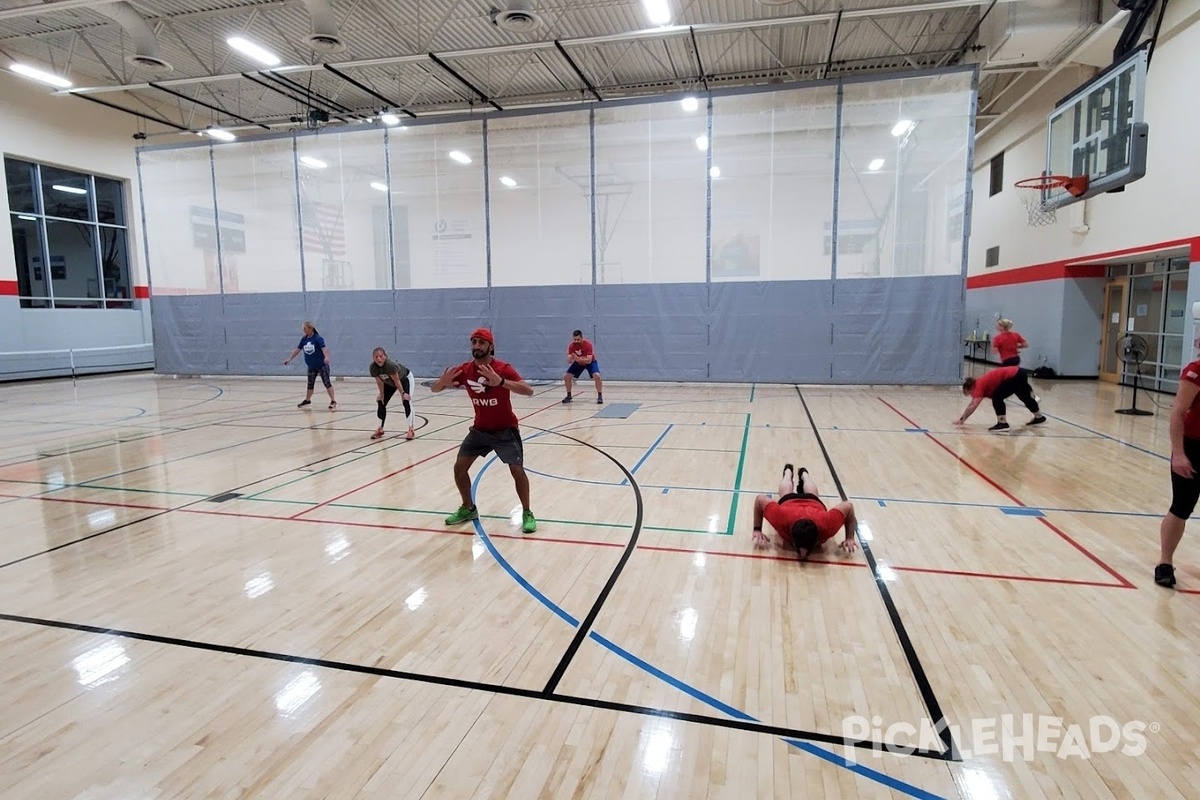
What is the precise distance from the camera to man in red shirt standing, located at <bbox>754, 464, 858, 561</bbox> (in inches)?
175

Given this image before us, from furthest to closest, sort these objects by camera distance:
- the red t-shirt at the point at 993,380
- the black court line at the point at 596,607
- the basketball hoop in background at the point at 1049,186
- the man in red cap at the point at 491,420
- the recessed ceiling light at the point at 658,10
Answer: the recessed ceiling light at the point at 658,10, the basketball hoop in background at the point at 1049,186, the red t-shirt at the point at 993,380, the man in red cap at the point at 491,420, the black court line at the point at 596,607

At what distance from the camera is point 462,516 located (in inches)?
217

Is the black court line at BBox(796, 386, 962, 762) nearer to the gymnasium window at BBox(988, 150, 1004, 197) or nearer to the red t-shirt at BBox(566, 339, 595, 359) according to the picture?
the red t-shirt at BBox(566, 339, 595, 359)

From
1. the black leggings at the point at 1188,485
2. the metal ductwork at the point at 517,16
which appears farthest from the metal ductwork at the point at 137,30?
the black leggings at the point at 1188,485

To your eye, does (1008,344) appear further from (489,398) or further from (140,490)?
(140,490)

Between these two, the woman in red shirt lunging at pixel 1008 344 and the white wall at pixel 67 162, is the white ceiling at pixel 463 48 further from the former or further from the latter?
the woman in red shirt lunging at pixel 1008 344

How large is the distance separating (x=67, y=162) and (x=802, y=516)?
23089mm

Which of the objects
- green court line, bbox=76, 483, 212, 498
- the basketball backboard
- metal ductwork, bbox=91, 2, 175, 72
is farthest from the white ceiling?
green court line, bbox=76, 483, 212, 498

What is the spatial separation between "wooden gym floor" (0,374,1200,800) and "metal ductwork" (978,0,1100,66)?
30.3ft

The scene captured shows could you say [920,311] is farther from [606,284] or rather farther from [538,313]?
[538,313]

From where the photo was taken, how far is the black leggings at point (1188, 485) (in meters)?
3.80

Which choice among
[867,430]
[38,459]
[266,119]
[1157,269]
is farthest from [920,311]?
[266,119]

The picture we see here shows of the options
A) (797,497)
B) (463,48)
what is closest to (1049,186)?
(797,497)

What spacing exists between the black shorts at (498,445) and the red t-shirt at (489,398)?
5cm
